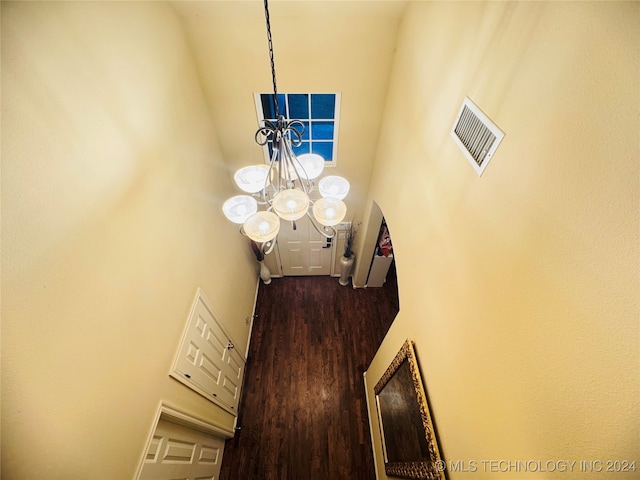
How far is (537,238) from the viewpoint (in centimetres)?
85

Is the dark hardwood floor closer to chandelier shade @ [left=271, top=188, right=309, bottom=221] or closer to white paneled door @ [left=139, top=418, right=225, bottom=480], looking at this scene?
white paneled door @ [left=139, top=418, right=225, bottom=480]

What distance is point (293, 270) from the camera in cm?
475

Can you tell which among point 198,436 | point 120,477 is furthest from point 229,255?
point 120,477

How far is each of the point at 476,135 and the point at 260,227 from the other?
1206 millimetres

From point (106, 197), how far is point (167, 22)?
1.51 metres

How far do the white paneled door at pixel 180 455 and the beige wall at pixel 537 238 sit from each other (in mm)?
1939

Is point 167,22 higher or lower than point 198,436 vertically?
higher

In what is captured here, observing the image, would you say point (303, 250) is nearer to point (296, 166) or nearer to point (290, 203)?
point (296, 166)

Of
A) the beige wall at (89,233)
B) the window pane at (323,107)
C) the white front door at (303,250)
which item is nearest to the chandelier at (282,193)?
the beige wall at (89,233)

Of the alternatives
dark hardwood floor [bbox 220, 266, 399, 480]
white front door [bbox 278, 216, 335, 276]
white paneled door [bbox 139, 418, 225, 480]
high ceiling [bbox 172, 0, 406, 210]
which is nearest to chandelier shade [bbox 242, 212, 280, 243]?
white paneled door [bbox 139, 418, 225, 480]

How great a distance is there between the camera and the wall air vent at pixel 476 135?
1078mm

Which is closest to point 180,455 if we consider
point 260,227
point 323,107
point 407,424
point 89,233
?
point 407,424

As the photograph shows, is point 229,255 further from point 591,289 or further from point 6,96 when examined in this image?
point 591,289

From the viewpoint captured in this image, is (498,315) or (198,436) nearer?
(498,315)
